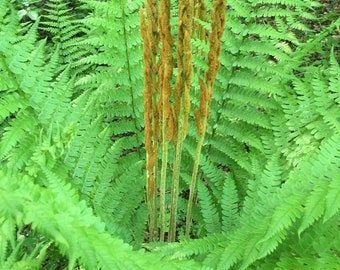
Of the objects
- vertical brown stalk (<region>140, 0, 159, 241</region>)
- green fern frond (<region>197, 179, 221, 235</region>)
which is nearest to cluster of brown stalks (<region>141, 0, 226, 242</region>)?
vertical brown stalk (<region>140, 0, 159, 241</region>)

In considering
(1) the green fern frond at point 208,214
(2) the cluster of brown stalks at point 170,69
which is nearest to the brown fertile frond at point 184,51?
(2) the cluster of brown stalks at point 170,69

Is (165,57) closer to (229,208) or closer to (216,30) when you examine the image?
(216,30)

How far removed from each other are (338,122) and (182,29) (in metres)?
0.91

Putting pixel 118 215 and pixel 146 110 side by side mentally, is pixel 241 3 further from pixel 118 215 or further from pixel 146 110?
pixel 118 215

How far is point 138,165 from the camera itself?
1.87m

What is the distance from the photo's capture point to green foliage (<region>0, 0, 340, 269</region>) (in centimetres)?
110

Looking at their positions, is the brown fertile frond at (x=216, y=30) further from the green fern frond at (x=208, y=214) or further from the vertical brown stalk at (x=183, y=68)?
the green fern frond at (x=208, y=214)

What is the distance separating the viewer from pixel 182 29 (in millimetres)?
1151

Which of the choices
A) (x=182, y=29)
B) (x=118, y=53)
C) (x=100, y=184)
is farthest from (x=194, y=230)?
(x=182, y=29)

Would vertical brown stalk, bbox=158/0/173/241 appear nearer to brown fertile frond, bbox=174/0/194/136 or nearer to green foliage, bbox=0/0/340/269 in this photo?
brown fertile frond, bbox=174/0/194/136

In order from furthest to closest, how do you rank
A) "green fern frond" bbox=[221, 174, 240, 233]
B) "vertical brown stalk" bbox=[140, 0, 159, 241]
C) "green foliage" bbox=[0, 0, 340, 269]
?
"green fern frond" bbox=[221, 174, 240, 233], "vertical brown stalk" bbox=[140, 0, 159, 241], "green foliage" bbox=[0, 0, 340, 269]

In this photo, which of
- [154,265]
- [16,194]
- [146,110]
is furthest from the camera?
[146,110]

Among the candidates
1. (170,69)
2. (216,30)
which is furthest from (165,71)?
(216,30)

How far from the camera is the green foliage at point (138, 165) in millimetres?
1104
